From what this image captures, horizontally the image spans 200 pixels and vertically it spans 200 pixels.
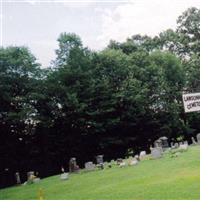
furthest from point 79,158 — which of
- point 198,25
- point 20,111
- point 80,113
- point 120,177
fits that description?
point 198,25

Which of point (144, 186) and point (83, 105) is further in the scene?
point (83, 105)

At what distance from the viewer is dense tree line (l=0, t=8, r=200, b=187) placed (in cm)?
4394

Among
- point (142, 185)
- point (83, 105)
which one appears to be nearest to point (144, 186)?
point (142, 185)

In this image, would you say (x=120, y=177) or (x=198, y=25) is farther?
(x=198, y=25)

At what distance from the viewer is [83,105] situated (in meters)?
44.9

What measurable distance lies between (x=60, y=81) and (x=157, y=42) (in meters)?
20.5

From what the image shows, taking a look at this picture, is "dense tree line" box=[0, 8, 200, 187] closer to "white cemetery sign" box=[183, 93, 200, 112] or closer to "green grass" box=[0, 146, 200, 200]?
"green grass" box=[0, 146, 200, 200]

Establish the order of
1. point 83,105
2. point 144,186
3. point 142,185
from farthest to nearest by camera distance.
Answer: point 83,105, point 142,185, point 144,186

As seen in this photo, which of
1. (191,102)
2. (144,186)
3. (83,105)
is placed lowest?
(144,186)

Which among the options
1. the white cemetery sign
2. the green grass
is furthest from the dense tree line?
the white cemetery sign

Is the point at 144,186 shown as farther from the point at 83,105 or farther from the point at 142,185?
the point at 83,105

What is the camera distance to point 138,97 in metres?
48.6

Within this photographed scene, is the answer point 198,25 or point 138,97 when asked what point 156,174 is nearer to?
point 138,97

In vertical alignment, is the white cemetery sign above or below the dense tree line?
below
